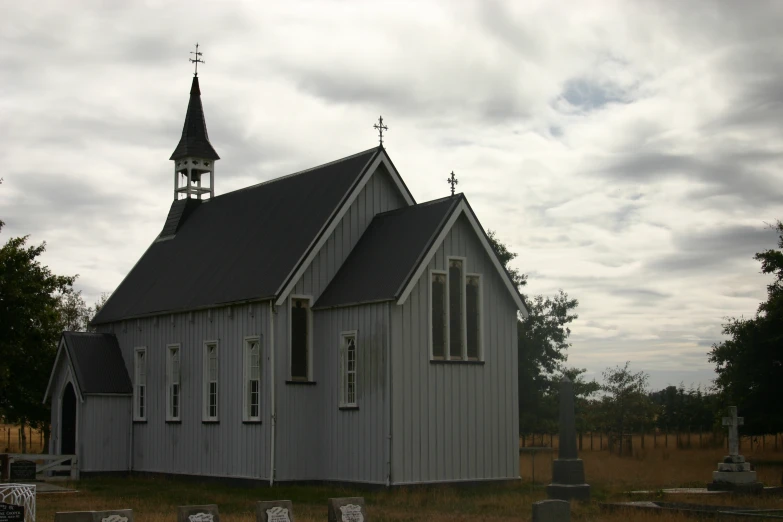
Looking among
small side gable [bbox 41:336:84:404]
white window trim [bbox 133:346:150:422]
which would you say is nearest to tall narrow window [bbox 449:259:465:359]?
white window trim [bbox 133:346:150:422]

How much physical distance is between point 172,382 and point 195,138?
11898 millimetres

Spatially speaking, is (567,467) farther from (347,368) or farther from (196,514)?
(196,514)

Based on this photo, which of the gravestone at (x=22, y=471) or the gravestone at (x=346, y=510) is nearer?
the gravestone at (x=346, y=510)

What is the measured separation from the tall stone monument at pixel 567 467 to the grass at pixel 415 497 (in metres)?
0.48

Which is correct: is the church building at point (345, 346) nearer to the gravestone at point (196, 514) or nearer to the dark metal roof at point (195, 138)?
the dark metal roof at point (195, 138)

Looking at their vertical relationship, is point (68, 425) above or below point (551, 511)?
above

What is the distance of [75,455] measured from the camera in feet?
122

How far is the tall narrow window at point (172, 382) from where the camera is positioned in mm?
35281

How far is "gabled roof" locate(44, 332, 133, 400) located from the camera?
124 feet

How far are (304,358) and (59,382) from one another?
13.8 m

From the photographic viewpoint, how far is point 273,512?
16984mm

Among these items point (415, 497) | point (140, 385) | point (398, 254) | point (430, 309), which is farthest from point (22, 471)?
point (430, 309)

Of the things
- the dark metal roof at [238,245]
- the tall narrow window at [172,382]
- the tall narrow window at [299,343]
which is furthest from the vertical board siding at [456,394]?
the tall narrow window at [172,382]

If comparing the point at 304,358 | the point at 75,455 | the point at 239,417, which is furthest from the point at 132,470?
the point at 304,358
